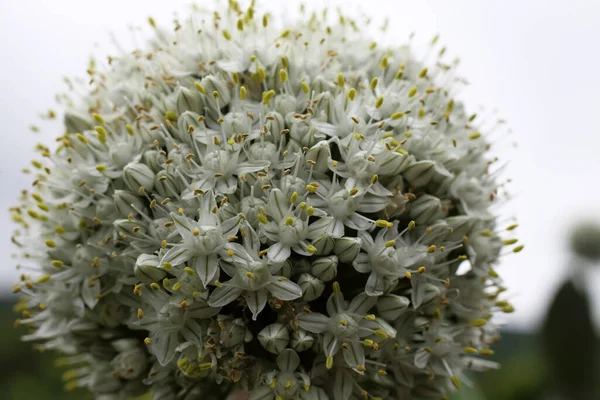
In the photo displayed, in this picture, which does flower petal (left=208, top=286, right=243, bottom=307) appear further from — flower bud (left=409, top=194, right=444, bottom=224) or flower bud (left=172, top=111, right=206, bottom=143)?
flower bud (left=409, top=194, right=444, bottom=224)

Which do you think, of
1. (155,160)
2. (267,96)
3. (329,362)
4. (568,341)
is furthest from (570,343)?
(155,160)

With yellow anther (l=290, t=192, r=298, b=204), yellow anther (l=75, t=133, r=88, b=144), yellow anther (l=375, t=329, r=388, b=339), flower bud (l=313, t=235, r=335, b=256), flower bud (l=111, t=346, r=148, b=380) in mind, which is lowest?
flower bud (l=111, t=346, r=148, b=380)

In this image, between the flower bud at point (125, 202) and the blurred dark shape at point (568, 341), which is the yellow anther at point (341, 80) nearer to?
the flower bud at point (125, 202)

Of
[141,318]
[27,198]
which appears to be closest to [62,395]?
[27,198]

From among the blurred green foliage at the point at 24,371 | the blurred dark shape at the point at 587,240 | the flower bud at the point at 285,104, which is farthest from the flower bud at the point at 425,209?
the blurred dark shape at the point at 587,240

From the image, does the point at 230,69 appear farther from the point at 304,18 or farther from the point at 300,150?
the point at 304,18

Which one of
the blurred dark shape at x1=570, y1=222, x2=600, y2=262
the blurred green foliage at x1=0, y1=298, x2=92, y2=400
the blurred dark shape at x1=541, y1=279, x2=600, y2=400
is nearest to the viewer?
the blurred green foliage at x1=0, y1=298, x2=92, y2=400

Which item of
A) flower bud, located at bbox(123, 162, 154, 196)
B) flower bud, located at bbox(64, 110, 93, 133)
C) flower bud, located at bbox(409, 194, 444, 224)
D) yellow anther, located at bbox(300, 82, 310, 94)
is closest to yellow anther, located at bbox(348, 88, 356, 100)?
yellow anther, located at bbox(300, 82, 310, 94)
